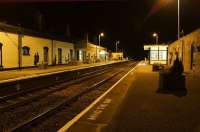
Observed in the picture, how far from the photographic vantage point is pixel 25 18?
1977 inches

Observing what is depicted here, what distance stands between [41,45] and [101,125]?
33133mm

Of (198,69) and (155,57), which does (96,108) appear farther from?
(155,57)

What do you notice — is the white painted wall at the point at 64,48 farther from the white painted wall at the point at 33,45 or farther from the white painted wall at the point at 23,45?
the white painted wall at the point at 33,45

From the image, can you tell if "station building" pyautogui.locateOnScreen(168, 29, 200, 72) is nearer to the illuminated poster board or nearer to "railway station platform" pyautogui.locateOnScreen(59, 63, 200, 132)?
"railway station platform" pyautogui.locateOnScreen(59, 63, 200, 132)

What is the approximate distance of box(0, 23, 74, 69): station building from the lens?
30081mm

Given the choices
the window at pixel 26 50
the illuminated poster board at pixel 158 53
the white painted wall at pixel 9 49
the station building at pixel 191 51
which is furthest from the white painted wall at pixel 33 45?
the station building at pixel 191 51

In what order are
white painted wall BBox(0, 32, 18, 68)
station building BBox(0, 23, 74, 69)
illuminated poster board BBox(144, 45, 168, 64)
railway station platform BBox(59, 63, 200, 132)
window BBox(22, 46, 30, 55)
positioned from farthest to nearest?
1. illuminated poster board BBox(144, 45, 168, 64)
2. window BBox(22, 46, 30, 55)
3. station building BBox(0, 23, 74, 69)
4. white painted wall BBox(0, 32, 18, 68)
5. railway station platform BBox(59, 63, 200, 132)

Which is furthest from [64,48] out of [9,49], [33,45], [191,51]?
[191,51]

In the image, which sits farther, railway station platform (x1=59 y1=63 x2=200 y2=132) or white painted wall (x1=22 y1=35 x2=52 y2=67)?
white painted wall (x1=22 y1=35 x2=52 y2=67)

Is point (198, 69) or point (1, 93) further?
point (198, 69)

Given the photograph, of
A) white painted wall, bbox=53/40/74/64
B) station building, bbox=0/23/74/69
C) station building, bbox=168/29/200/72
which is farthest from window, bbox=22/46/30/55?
station building, bbox=168/29/200/72

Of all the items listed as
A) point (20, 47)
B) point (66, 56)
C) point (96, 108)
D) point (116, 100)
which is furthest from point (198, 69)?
point (66, 56)

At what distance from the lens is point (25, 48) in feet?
115

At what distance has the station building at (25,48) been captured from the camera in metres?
30.1
